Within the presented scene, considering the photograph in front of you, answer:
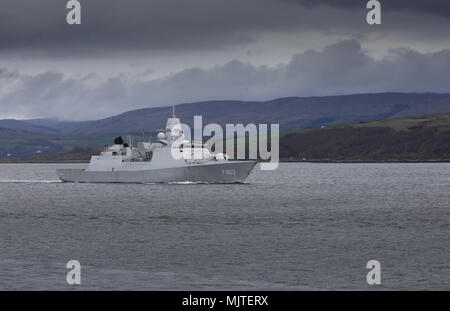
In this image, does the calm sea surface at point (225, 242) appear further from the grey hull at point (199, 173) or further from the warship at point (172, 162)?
the grey hull at point (199, 173)

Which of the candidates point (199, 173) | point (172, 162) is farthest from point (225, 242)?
point (172, 162)

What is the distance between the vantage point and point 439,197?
7375 centimetres

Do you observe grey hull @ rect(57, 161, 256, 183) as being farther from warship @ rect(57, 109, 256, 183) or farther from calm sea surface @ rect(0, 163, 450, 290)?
calm sea surface @ rect(0, 163, 450, 290)

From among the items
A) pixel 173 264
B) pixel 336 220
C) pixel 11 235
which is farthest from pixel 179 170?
pixel 173 264

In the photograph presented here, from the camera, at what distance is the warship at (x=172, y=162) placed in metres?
82.1

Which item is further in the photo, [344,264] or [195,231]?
[195,231]

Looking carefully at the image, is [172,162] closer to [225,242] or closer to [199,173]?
[199,173]

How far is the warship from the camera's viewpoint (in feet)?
269

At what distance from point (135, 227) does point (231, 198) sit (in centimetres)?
2393

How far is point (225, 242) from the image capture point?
39.2 meters

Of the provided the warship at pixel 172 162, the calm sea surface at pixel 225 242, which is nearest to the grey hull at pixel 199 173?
the warship at pixel 172 162

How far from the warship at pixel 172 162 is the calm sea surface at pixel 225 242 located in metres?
11.8

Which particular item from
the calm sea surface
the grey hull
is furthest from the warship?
the calm sea surface
